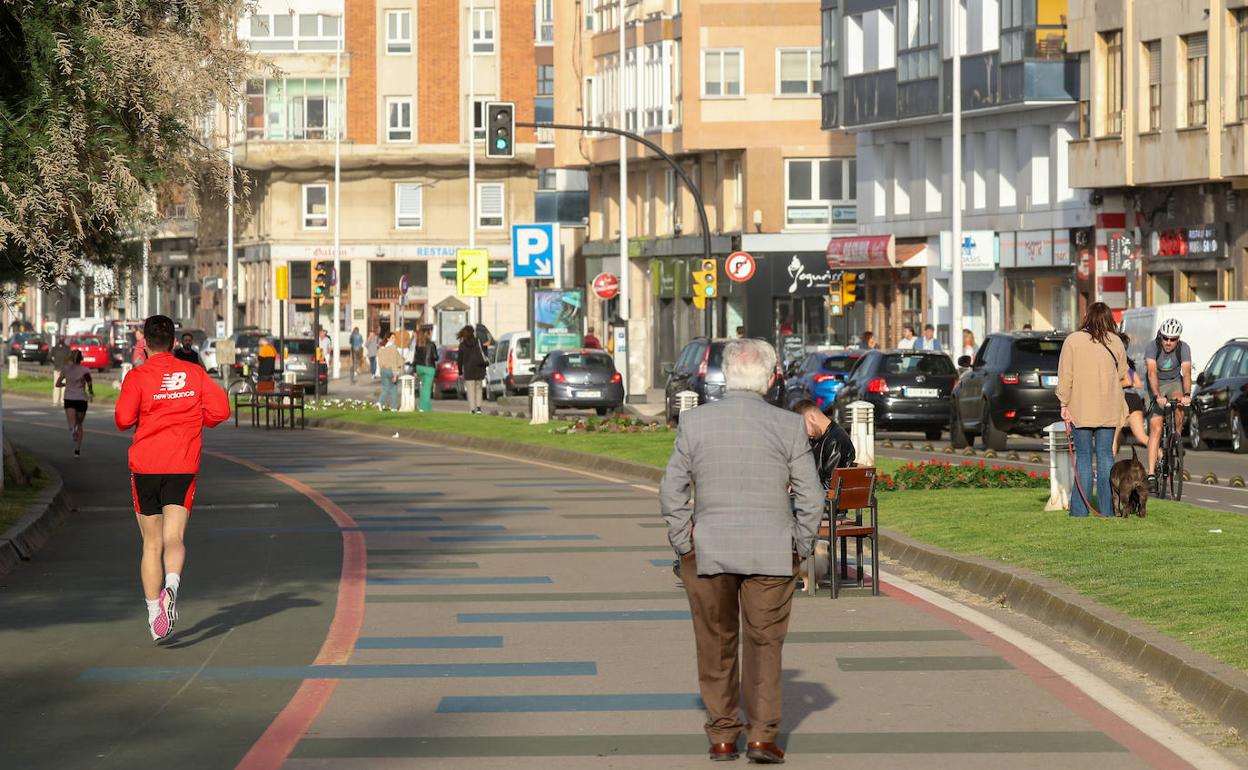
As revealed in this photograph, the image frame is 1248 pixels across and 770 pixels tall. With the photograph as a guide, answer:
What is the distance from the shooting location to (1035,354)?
112ft

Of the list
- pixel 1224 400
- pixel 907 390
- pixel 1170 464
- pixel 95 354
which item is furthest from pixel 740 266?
pixel 95 354

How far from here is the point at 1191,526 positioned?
736 inches

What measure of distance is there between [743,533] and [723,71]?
6280cm

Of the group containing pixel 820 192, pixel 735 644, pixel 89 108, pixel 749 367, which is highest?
pixel 820 192

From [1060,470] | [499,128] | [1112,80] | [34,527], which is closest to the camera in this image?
[34,527]

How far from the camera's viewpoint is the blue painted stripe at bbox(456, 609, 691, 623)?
14375 millimetres

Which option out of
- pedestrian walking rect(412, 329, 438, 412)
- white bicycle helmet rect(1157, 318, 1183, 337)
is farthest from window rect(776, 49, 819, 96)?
white bicycle helmet rect(1157, 318, 1183, 337)

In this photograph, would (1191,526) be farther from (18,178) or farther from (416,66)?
(416,66)

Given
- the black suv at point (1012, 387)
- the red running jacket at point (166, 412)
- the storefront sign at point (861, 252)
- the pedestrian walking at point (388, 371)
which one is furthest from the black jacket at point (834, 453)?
the storefront sign at point (861, 252)

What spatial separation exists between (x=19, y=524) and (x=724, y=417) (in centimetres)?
1142

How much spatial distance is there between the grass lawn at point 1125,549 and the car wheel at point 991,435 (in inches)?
428

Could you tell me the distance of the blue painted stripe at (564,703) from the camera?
35.7 ft

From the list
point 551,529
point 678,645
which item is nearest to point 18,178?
point 551,529

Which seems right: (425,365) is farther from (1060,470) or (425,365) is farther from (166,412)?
(166,412)
